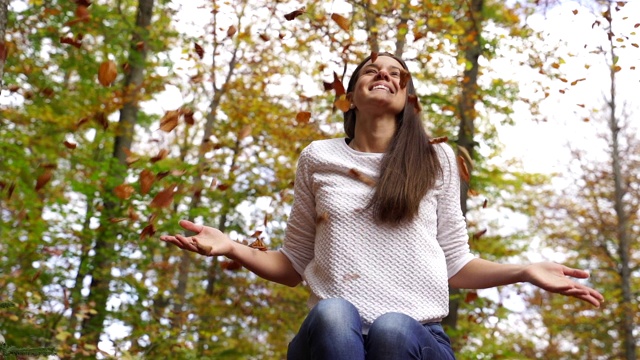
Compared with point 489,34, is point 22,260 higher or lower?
lower

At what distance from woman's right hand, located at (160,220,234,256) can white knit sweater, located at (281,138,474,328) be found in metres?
0.32

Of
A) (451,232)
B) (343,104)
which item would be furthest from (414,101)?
(451,232)

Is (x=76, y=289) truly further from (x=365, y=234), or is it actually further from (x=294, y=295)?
(x=365, y=234)

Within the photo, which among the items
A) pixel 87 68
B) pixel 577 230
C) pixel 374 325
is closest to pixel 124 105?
pixel 87 68

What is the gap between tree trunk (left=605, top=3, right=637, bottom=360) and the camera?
41.4ft

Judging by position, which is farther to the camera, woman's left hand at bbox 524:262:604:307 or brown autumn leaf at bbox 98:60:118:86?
brown autumn leaf at bbox 98:60:118:86

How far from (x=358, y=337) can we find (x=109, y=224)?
6.29m

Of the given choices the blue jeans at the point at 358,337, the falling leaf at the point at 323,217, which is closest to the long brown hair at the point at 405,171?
the falling leaf at the point at 323,217

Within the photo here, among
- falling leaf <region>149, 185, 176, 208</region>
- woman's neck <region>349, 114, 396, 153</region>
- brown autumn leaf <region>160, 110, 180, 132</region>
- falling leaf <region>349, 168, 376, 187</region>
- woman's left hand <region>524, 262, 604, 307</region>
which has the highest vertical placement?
brown autumn leaf <region>160, 110, 180, 132</region>

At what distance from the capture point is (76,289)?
8.21 metres

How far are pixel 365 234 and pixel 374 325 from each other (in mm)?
419

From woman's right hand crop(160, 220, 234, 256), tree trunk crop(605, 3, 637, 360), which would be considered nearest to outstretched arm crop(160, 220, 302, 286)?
woman's right hand crop(160, 220, 234, 256)

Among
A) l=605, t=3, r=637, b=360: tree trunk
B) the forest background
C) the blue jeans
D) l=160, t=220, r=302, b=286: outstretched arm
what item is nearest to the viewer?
the blue jeans

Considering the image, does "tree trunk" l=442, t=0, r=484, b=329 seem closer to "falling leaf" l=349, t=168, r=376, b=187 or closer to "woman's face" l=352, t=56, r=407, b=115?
"woman's face" l=352, t=56, r=407, b=115
